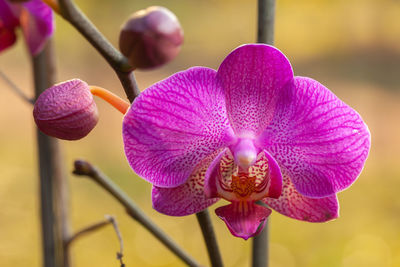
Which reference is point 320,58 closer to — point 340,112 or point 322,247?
point 322,247

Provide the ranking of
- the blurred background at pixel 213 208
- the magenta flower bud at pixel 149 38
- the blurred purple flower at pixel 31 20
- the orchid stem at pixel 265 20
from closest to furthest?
the magenta flower bud at pixel 149 38, the orchid stem at pixel 265 20, the blurred purple flower at pixel 31 20, the blurred background at pixel 213 208

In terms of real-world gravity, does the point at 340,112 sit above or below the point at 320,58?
above

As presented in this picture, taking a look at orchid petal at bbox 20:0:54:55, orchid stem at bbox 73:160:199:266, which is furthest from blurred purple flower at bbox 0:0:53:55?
orchid stem at bbox 73:160:199:266

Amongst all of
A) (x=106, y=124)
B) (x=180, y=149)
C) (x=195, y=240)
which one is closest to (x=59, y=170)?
(x=180, y=149)

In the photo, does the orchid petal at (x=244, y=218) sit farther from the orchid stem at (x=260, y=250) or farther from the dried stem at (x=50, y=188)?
the dried stem at (x=50, y=188)

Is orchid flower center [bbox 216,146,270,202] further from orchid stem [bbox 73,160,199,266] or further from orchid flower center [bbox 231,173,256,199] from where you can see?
orchid stem [bbox 73,160,199,266]

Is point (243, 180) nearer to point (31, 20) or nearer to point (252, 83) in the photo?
point (252, 83)

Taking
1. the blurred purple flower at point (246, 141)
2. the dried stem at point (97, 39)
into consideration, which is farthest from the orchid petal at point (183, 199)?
the dried stem at point (97, 39)
